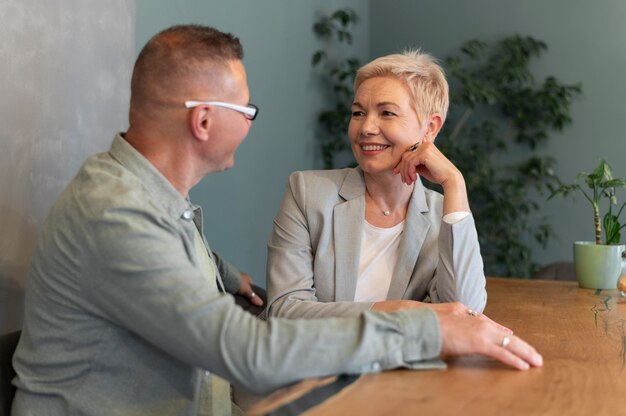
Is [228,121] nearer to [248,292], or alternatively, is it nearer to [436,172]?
[436,172]

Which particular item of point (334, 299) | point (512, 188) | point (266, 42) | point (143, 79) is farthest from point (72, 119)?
point (512, 188)

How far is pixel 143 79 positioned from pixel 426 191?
3.59 feet

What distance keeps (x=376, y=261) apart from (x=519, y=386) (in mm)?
905

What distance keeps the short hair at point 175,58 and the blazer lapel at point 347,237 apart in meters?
0.76

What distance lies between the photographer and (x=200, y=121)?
1501mm

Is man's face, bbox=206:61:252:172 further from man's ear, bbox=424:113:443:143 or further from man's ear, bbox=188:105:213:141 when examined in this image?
man's ear, bbox=424:113:443:143

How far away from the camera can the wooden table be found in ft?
3.84

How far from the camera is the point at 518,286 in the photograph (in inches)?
110

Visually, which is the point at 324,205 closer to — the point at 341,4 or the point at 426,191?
the point at 426,191

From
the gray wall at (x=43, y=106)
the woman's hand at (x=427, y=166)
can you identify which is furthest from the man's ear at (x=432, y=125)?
the gray wall at (x=43, y=106)

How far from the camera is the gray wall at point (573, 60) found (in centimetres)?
492

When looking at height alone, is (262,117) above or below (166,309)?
above

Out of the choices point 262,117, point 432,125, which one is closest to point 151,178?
point 432,125

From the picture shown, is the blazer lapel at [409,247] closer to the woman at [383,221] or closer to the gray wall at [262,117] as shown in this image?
the woman at [383,221]
